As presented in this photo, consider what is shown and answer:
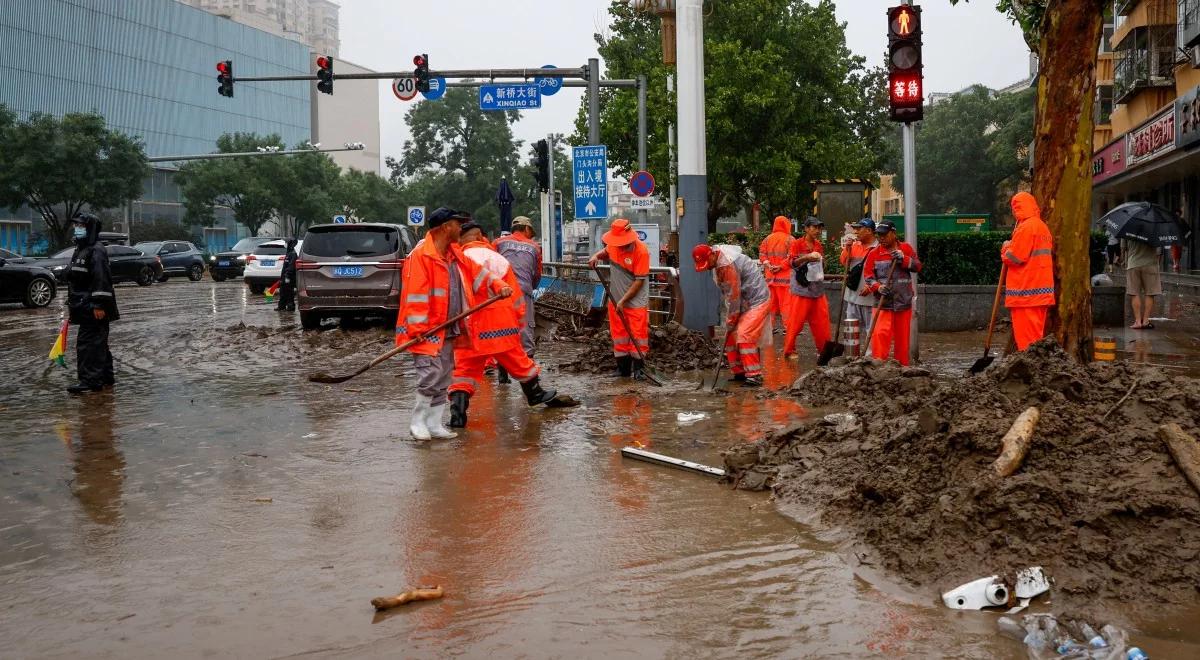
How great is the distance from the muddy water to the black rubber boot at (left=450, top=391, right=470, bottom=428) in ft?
0.75

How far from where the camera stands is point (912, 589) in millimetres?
4836

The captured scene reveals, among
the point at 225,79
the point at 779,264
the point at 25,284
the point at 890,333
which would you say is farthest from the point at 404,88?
the point at 890,333

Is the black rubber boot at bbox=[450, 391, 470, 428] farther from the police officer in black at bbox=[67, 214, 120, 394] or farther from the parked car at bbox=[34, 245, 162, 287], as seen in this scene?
the parked car at bbox=[34, 245, 162, 287]

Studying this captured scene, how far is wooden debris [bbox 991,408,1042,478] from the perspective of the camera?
5.43m

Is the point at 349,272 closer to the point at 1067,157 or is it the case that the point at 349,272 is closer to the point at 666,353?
the point at 666,353

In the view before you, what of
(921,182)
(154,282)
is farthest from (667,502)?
(921,182)

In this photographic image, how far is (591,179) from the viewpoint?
75.9 feet

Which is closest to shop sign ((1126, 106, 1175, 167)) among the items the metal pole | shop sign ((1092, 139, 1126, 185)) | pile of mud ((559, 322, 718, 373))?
shop sign ((1092, 139, 1126, 185))

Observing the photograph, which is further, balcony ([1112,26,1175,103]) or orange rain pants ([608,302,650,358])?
balcony ([1112,26,1175,103])

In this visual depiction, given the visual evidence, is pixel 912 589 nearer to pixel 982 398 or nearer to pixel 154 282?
pixel 982 398

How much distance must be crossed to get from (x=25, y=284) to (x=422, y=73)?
951cm


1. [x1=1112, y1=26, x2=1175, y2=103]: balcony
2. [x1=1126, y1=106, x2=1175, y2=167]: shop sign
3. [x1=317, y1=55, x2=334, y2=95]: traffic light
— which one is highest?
[x1=1112, y1=26, x2=1175, y2=103]: balcony

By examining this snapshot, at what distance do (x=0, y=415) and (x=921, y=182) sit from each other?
3039 inches

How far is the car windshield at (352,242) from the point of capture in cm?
1806
